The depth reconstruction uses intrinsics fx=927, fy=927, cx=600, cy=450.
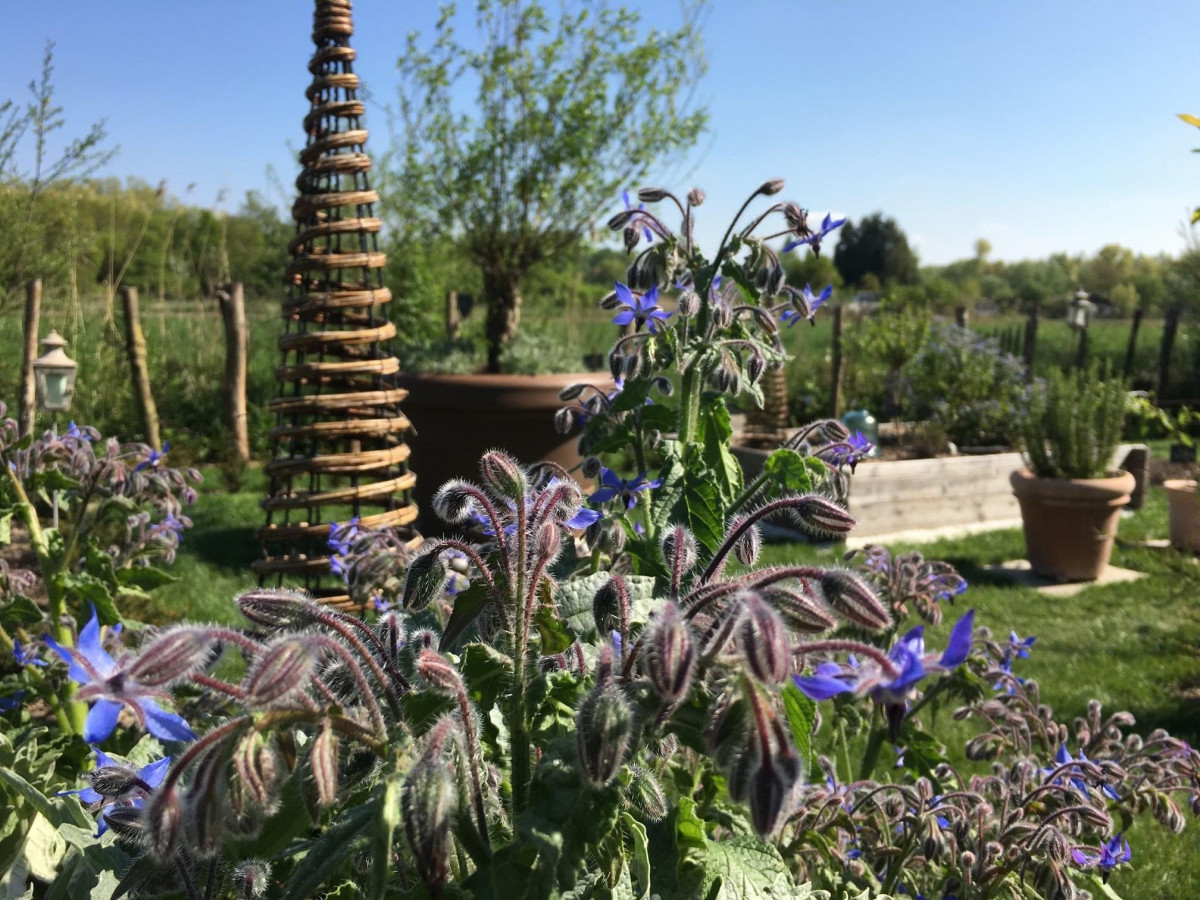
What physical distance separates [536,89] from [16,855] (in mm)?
6475

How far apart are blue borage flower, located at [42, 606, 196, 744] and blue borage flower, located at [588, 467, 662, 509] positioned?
31.6 inches

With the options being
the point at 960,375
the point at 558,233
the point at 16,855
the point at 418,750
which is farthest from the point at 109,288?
the point at 418,750

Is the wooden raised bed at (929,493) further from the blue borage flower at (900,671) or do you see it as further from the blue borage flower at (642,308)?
the blue borage flower at (900,671)

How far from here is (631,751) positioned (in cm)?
74

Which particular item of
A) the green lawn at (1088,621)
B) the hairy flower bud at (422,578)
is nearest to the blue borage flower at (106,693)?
the hairy flower bud at (422,578)

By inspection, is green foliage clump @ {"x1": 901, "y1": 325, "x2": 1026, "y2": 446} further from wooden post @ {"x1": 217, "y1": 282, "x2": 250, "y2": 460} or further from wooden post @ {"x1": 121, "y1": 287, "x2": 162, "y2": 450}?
wooden post @ {"x1": 121, "y1": 287, "x2": 162, "y2": 450}

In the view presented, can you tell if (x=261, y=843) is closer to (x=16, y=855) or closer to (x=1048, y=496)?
(x=16, y=855)

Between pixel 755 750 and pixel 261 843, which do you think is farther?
pixel 261 843

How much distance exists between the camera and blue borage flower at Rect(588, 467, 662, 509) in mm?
1468

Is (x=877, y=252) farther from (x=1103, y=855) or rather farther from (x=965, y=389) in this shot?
(x=1103, y=855)

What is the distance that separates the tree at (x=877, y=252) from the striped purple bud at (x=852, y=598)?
5083cm

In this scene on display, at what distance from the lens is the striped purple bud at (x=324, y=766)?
706 mm

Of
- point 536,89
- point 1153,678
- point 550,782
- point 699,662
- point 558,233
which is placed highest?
point 536,89

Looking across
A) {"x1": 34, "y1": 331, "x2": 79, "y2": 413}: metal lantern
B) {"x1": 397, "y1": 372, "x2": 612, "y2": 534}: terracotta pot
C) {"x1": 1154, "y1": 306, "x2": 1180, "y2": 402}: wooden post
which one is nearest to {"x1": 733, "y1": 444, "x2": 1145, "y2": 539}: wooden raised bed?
Answer: {"x1": 397, "y1": 372, "x2": 612, "y2": 534}: terracotta pot
